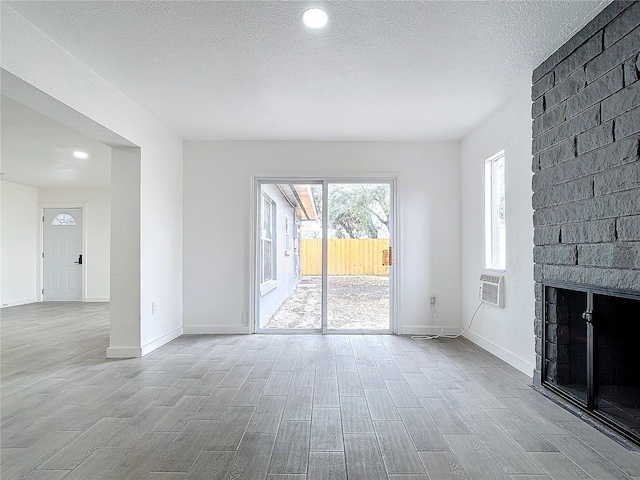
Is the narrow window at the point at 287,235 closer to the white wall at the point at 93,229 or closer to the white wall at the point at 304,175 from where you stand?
the white wall at the point at 304,175

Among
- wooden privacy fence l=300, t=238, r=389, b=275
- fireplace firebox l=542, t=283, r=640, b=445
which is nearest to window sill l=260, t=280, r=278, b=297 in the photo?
wooden privacy fence l=300, t=238, r=389, b=275

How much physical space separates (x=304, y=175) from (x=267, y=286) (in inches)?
62.0

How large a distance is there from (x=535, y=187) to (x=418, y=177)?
2020mm

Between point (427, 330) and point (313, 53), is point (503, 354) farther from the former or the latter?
point (313, 53)

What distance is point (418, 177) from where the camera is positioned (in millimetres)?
5113

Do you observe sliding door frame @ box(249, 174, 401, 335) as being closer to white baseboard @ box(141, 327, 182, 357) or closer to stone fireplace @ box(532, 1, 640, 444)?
white baseboard @ box(141, 327, 182, 357)

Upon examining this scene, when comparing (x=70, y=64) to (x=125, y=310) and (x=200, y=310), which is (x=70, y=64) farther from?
(x=200, y=310)

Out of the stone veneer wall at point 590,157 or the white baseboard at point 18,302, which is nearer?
the stone veneer wall at point 590,157

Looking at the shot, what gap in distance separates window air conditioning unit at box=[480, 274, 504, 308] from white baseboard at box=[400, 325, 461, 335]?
2.79ft

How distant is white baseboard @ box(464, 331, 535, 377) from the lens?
3.40 meters

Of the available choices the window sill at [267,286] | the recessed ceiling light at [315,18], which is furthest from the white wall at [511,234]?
the window sill at [267,286]

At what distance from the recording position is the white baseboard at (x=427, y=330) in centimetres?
503

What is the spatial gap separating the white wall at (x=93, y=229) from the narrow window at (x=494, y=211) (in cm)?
767

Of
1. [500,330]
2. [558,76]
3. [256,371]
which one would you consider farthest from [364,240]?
[558,76]
